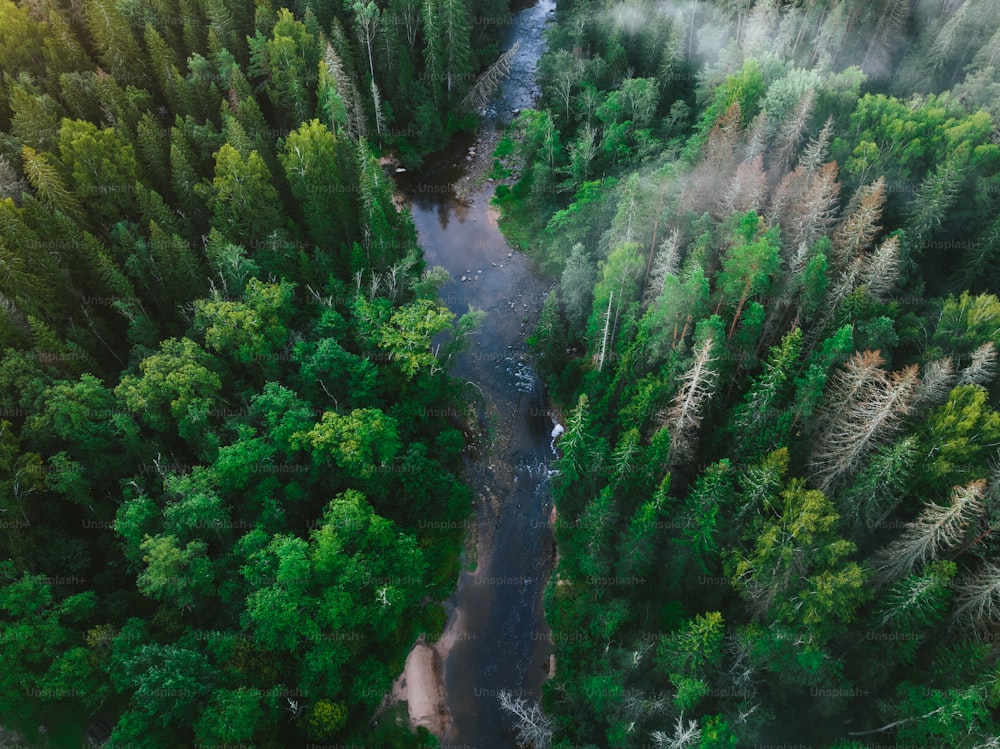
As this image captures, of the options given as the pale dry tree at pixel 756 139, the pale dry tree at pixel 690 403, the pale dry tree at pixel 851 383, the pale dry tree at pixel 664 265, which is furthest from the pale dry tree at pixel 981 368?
the pale dry tree at pixel 756 139

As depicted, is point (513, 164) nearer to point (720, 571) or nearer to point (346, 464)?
point (346, 464)

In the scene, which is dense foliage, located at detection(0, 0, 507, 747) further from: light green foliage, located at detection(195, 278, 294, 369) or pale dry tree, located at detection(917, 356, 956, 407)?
pale dry tree, located at detection(917, 356, 956, 407)

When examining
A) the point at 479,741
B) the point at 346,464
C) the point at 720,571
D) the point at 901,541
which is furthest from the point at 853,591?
the point at 346,464

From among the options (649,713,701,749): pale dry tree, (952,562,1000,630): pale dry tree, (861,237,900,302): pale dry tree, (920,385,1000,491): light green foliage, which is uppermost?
(861,237,900,302): pale dry tree

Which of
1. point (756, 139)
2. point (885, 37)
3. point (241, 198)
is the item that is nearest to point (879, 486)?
point (756, 139)

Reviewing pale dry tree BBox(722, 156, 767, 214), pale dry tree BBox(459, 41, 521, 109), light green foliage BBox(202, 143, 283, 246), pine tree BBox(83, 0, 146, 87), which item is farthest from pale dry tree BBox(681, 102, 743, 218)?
pine tree BBox(83, 0, 146, 87)

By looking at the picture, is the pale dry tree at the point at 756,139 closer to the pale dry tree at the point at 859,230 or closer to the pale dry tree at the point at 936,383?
the pale dry tree at the point at 859,230

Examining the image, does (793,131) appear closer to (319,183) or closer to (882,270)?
(882,270)
